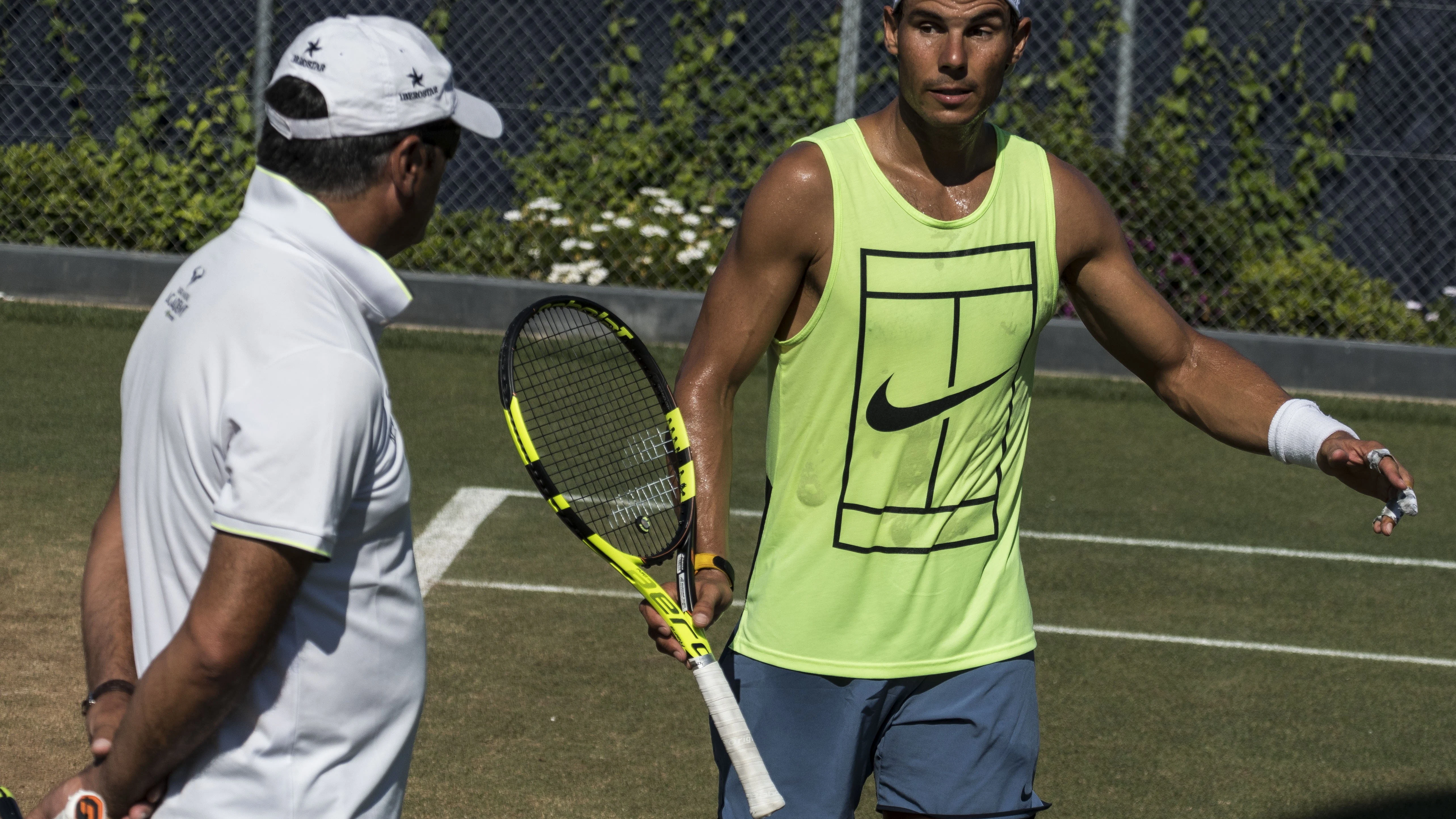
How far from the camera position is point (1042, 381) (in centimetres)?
988

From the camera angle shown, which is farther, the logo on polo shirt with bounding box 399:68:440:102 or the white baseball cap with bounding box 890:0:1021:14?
the white baseball cap with bounding box 890:0:1021:14

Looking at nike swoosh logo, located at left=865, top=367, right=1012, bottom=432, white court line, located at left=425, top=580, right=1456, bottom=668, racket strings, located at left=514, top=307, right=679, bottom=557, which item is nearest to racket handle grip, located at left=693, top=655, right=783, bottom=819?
racket strings, located at left=514, top=307, right=679, bottom=557

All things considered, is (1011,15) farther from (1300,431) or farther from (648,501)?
(648,501)

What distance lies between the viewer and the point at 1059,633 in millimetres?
5809

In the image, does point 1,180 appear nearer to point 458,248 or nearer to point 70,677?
point 458,248

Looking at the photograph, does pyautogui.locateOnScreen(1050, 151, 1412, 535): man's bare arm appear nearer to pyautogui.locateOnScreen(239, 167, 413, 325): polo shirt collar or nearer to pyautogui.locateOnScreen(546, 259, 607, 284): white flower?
pyautogui.locateOnScreen(239, 167, 413, 325): polo shirt collar

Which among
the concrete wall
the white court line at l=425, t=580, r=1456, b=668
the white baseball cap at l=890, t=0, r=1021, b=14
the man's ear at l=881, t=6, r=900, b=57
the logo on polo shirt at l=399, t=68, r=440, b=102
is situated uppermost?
the logo on polo shirt at l=399, t=68, r=440, b=102

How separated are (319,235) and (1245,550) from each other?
5.75 meters

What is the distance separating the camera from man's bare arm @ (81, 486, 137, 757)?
2174 millimetres

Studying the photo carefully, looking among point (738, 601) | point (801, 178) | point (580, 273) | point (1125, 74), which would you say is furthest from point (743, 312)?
point (1125, 74)

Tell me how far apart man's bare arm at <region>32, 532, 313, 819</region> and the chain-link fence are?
28.2 ft

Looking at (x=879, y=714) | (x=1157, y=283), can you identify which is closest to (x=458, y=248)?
(x=1157, y=283)

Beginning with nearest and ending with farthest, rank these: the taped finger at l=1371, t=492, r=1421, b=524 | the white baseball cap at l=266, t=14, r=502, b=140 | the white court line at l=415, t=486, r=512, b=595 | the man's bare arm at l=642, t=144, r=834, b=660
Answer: the white baseball cap at l=266, t=14, r=502, b=140 → the taped finger at l=1371, t=492, r=1421, b=524 → the man's bare arm at l=642, t=144, r=834, b=660 → the white court line at l=415, t=486, r=512, b=595

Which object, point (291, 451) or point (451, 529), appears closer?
point (291, 451)
